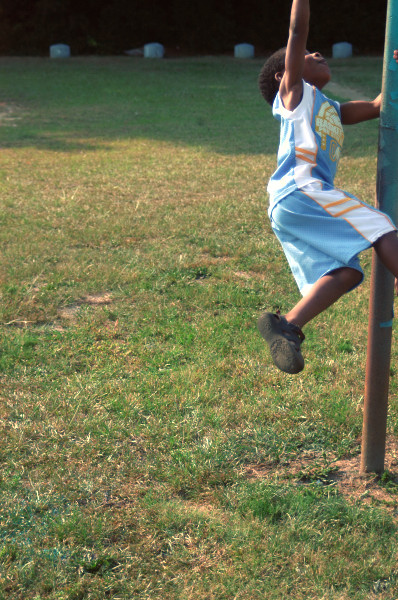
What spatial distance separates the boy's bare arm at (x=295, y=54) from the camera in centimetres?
285

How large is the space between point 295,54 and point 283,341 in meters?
1.14

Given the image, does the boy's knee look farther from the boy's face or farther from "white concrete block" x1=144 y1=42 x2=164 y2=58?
"white concrete block" x1=144 y1=42 x2=164 y2=58

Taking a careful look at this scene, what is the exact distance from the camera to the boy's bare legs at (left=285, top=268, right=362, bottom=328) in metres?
2.79

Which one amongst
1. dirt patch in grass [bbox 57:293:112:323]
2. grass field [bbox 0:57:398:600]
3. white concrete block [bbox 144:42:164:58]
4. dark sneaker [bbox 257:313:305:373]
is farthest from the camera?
white concrete block [bbox 144:42:164:58]

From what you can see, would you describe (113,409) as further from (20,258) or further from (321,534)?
(20,258)

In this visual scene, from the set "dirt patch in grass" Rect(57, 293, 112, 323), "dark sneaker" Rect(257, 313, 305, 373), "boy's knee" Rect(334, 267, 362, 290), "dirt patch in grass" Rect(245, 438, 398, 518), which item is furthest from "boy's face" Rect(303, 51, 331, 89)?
"dirt patch in grass" Rect(57, 293, 112, 323)

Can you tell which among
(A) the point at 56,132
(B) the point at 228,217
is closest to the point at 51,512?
(B) the point at 228,217

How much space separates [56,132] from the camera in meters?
11.7

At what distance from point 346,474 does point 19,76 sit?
742 inches

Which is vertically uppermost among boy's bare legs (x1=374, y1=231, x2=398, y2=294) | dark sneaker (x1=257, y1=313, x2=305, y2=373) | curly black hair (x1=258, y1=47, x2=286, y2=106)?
curly black hair (x1=258, y1=47, x2=286, y2=106)

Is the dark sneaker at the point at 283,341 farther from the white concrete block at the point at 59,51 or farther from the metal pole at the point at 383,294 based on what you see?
the white concrete block at the point at 59,51

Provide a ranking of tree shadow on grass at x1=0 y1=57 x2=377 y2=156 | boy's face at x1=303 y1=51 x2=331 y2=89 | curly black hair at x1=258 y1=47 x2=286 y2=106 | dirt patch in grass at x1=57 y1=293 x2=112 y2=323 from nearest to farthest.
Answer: boy's face at x1=303 y1=51 x2=331 y2=89 → curly black hair at x1=258 y1=47 x2=286 y2=106 → dirt patch in grass at x1=57 y1=293 x2=112 y2=323 → tree shadow on grass at x1=0 y1=57 x2=377 y2=156

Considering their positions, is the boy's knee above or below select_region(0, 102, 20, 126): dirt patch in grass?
above

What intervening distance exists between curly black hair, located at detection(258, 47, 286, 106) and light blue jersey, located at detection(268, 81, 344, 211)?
38 centimetres
